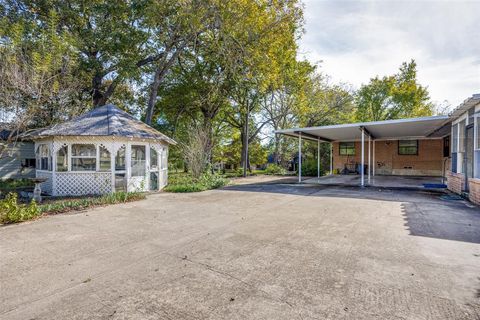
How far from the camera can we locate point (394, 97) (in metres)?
23.0

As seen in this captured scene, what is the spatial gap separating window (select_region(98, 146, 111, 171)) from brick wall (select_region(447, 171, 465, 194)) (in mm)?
13608

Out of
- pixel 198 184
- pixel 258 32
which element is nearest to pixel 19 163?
pixel 198 184

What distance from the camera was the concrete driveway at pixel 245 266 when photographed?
2.52 metres

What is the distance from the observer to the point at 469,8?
7855 mm

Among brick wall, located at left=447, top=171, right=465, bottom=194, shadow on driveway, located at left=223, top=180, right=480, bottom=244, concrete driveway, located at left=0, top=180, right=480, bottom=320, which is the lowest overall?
concrete driveway, located at left=0, top=180, right=480, bottom=320

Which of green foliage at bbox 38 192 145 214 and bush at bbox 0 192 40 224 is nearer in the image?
bush at bbox 0 192 40 224

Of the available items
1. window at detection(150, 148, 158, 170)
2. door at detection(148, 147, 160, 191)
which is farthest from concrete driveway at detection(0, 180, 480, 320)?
window at detection(150, 148, 158, 170)

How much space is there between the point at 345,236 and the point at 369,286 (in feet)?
6.32

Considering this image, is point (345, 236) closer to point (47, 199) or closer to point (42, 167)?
point (47, 199)

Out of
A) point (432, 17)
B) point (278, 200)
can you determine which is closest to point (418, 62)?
point (432, 17)

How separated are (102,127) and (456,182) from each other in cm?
1425

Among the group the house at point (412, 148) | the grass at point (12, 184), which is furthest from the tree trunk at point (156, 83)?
the house at point (412, 148)

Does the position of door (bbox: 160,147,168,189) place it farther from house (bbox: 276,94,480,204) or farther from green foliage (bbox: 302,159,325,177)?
green foliage (bbox: 302,159,325,177)

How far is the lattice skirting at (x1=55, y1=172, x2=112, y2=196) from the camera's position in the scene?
10273mm
